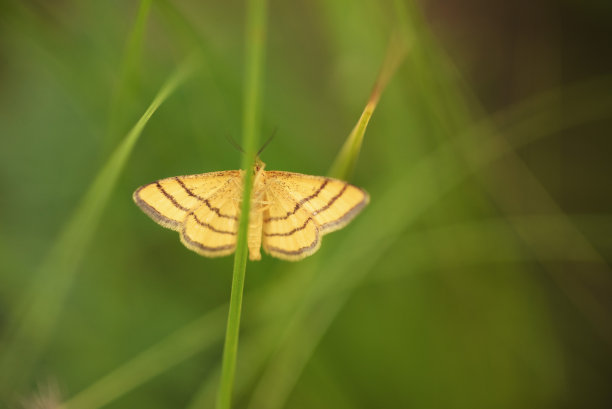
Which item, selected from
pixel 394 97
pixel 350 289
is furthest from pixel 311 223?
pixel 394 97

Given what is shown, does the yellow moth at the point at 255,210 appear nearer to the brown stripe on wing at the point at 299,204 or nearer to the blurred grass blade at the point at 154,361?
the brown stripe on wing at the point at 299,204

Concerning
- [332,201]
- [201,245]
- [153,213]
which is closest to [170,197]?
[153,213]

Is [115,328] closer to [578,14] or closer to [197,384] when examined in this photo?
[197,384]

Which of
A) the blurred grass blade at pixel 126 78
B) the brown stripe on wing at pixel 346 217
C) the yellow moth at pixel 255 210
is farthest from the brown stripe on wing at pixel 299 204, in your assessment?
the blurred grass blade at pixel 126 78

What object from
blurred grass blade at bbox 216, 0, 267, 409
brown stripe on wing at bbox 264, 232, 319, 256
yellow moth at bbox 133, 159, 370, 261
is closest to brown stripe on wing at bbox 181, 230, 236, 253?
yellow moth at bbox 133, 159, 370, 261

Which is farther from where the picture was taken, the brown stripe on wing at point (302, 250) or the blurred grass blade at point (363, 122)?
the brown stripe on wing at point (302, 250)

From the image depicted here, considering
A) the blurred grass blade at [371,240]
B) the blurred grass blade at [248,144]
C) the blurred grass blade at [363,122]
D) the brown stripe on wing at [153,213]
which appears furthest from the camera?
the blurred grass blade at [371,240]

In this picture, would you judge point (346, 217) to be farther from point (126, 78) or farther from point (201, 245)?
point (126, 78)
